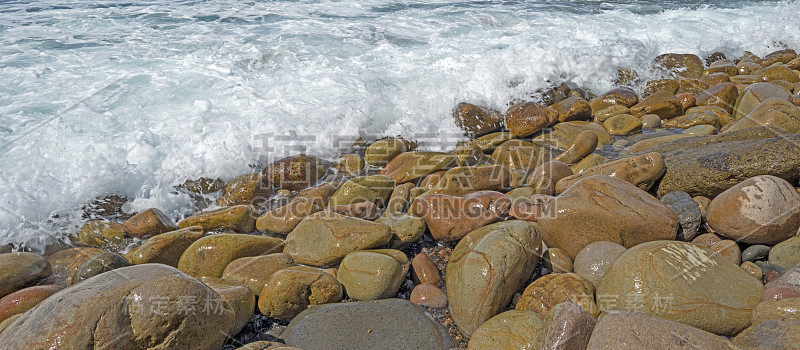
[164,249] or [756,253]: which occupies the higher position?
[756,253]

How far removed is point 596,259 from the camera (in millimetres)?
2861

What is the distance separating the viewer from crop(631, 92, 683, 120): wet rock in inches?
222

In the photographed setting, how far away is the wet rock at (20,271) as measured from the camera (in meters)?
3.04

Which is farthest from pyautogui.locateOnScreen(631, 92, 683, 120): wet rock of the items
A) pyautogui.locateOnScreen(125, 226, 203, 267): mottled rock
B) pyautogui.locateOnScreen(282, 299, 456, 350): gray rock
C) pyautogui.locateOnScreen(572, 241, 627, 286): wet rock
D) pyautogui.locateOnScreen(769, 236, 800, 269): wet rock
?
pyautogui.locateOnScreen(125, 226, 203, 267): mottled rock

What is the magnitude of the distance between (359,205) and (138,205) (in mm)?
2315

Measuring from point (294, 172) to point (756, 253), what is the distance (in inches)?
155

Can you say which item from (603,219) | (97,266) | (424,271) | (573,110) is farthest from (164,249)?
(573,110)

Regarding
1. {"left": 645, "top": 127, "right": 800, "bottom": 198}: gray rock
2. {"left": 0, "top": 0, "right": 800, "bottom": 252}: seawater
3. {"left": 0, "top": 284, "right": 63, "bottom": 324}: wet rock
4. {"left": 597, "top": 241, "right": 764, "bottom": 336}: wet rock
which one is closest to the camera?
{"left": 597, "top": 241, "right": 764, "bottom": 336}: wet rock

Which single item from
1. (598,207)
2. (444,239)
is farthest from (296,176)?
(598,207)

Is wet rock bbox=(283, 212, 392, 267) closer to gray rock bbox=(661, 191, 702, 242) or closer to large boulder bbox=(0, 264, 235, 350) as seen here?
large boulder bbox=(0, 264, 235, 350)

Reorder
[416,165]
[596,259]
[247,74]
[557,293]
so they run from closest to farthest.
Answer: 1. [557,293]
2. [596,259]
3. [416,165]
4. [247,74]

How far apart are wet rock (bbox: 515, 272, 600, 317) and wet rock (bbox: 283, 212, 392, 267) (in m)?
1.11

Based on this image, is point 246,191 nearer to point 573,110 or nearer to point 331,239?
point 331,239

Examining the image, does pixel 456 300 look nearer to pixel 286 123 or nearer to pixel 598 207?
pixel 598 207
